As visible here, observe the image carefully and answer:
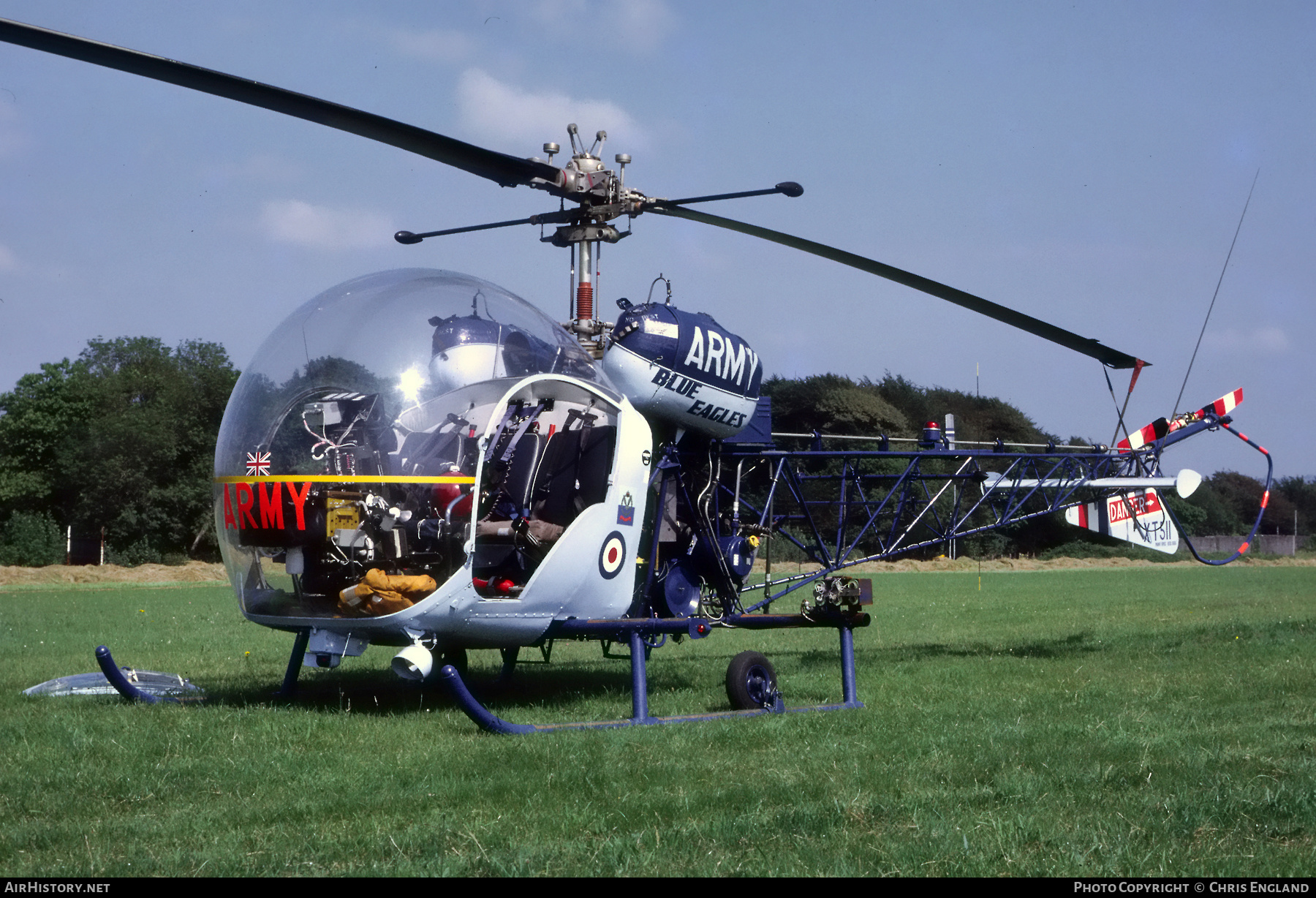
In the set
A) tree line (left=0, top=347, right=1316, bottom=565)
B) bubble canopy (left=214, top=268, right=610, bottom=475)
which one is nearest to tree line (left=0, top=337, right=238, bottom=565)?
tree line (left=0, top=347, right=1316, bottom=565)

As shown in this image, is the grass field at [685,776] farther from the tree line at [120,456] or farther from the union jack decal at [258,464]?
the tree line at [120,456]

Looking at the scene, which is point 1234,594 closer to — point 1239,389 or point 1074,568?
point 1239,389

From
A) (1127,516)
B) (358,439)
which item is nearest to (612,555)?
(358,439)

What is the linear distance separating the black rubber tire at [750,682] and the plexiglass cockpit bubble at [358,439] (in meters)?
2.30

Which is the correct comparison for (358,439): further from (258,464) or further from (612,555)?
(612,555)

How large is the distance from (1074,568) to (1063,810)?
41778mm

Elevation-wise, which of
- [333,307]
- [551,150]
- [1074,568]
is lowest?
[1074,568]

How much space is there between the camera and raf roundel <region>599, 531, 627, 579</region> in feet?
25.6

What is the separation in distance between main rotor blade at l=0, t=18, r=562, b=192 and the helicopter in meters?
0.02

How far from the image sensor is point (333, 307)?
730 cm

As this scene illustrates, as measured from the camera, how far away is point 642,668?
25.1ft

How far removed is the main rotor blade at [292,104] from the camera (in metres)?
5.10
